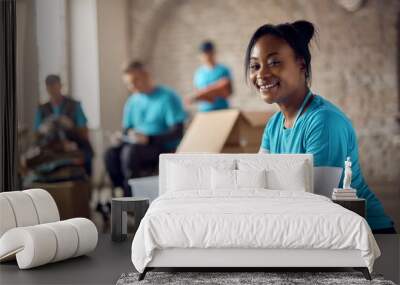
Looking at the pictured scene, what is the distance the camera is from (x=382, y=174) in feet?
22.7

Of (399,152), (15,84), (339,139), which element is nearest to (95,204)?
(15,84)

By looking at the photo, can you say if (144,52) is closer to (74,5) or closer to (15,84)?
(74,5)

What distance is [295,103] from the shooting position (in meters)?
6.82

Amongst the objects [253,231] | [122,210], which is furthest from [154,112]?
[253,231]

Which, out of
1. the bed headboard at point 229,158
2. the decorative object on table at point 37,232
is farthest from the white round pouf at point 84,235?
the bed headboard at point 229,158

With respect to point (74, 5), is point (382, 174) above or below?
below

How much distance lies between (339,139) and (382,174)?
59 cm

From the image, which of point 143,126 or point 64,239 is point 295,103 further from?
point 64,239

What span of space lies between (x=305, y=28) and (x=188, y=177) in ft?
6.24

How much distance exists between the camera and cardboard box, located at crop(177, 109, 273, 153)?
6.86m

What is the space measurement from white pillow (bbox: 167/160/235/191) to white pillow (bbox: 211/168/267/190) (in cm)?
8

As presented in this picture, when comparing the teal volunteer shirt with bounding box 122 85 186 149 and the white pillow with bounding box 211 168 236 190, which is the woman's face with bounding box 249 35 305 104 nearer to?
the teal volunteer shirt with bounding box 122 85 186 149

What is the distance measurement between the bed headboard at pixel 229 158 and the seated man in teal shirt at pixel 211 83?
57 cm

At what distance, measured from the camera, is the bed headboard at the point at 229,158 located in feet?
21.2
